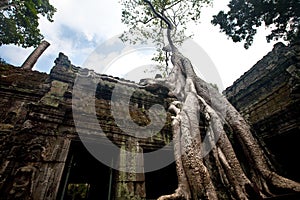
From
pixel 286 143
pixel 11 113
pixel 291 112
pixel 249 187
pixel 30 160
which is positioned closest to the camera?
pixel 30 160

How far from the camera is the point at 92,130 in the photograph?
9.55ft

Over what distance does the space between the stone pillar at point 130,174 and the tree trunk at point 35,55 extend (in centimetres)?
889

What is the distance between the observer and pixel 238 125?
11.1 feet

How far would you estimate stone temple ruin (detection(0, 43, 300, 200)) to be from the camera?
2227 millimetres

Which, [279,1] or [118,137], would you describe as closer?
[118,137]

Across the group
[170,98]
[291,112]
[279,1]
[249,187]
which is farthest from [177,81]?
[279,1]

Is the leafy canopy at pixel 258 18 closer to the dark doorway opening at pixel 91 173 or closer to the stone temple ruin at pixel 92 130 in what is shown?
the stone temple ruin at pixel 92 130

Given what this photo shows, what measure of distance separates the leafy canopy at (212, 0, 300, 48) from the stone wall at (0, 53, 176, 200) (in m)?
4.71

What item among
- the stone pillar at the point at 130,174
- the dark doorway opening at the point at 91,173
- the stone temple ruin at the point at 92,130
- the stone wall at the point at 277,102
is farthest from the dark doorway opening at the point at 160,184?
the stone wall at the point at 277,102

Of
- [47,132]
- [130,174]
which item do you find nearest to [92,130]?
[47,132]

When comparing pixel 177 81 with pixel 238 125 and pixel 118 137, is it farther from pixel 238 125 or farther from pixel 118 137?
pixel 118 137

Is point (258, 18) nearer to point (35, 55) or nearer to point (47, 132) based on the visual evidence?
point (47, 132)

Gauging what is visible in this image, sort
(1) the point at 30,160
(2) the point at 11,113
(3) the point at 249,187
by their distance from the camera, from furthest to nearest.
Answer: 1. (2) the point at 11,113
2. (3) the point at 249,187
3. (1) the point at 30,160

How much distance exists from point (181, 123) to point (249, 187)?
1.36 meters
